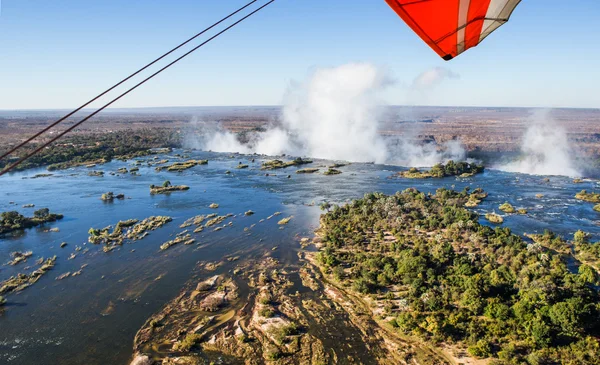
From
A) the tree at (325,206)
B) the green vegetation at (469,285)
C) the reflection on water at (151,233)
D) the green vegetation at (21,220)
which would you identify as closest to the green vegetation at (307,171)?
the reflection on water at (151,233)

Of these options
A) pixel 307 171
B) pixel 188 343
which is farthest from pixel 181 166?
pixel 188 343

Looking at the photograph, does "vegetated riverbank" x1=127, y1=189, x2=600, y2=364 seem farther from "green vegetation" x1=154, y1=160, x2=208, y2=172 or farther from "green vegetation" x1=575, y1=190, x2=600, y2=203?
"green vegetation" x1=154, y1=160, x2=208, y2=172

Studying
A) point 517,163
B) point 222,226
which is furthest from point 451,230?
point 517,163

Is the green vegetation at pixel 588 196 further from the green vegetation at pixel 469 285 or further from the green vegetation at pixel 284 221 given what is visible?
the green vegetation at pixel 284 221

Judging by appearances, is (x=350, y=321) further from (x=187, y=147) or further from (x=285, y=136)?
(x=187, y=147)

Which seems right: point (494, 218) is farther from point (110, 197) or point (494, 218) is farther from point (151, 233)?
point (110, 197)
